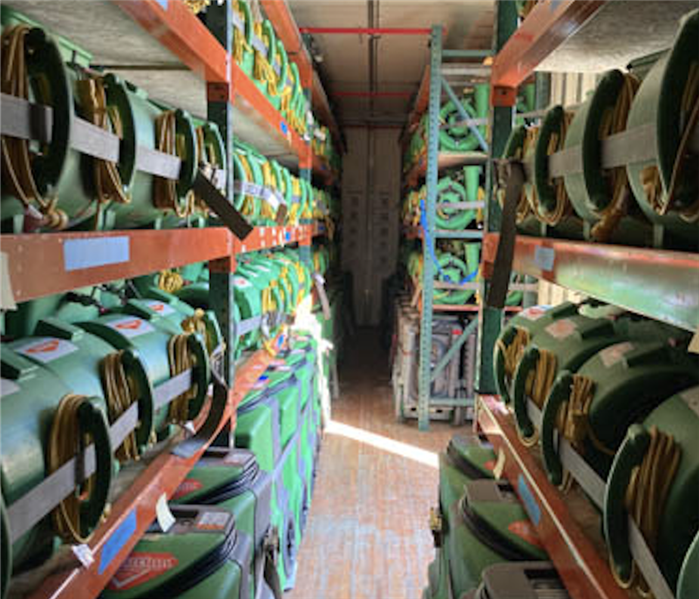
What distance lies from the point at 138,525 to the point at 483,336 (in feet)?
4.25

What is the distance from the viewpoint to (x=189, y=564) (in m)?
1.44

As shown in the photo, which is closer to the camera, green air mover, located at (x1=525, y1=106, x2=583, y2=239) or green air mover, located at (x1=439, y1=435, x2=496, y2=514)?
green air mover, located at (x1=525, y1=106, x2=583, y2=239)

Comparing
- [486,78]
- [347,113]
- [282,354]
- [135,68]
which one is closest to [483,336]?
[135,68]

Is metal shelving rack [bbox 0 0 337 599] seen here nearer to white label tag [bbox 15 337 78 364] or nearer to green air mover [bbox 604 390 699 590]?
white label tag [bbox 15 337 78 364]

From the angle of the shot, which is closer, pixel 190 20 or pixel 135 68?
pixel 190 20

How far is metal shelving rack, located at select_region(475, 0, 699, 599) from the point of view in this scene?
837 mm

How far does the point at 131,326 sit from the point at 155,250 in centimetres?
25

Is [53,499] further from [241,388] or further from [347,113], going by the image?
[347,113]

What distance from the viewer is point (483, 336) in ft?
7.13

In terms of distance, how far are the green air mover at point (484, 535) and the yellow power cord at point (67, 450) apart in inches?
36.6

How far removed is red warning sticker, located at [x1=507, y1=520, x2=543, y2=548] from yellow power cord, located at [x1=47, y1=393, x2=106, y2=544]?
103 cm

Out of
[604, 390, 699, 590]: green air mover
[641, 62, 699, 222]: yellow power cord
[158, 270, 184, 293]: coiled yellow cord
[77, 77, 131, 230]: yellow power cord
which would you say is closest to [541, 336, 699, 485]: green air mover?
[604, 390, 699, 590]: green air mover

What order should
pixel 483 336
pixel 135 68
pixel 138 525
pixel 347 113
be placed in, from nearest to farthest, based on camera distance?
1. pixel 138 525
2. pixel 135 68
3. pixel 483 336
4. pixel 347 113

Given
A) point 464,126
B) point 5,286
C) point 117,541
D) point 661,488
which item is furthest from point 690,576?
point 464,126
